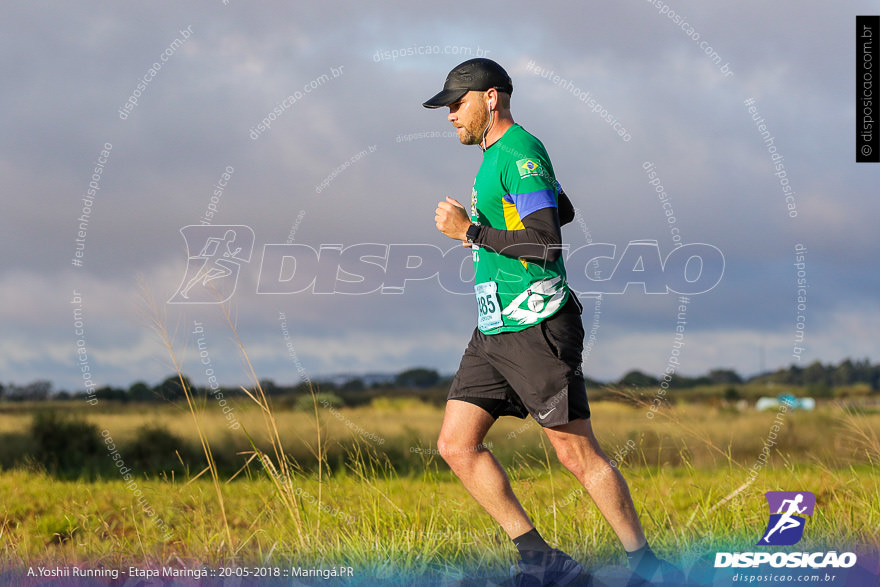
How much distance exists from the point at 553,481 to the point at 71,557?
10.3 ft

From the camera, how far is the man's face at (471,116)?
13.0ft

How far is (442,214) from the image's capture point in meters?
3.73

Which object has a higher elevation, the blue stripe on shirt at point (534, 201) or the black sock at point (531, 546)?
the blue stripe on shirt at point (534, 201)

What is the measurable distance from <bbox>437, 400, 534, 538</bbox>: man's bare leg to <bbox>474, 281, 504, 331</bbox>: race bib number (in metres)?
0.46

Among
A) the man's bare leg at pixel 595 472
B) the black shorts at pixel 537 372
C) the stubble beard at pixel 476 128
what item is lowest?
the man's bare leg at pixel 595 472

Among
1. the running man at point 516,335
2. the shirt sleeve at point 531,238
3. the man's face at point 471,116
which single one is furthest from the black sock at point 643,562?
the man's face at point 471,116

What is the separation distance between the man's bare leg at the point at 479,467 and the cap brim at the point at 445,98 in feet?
5.36

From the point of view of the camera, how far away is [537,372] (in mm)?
3719

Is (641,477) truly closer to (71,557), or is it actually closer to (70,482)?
(71,557)

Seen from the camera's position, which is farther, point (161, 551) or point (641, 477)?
point (641, 477)

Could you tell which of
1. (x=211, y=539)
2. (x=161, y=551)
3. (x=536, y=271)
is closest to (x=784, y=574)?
(x=536, y=271)

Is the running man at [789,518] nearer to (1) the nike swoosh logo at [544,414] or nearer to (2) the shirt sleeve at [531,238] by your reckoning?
(1) the nike swoosh logo at [544,414]

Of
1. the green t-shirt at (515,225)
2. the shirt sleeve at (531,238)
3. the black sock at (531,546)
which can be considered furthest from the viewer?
the black sock at (531,546)

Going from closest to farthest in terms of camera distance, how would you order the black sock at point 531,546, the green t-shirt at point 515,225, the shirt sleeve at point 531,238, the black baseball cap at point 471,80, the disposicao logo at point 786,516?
the shirt sleeve at point 531,238 → the green t-shirt at point 515,225 → the black sock at point 531,546 → the black baseball cap at point 471,80 → the disposicao logo at point 786,516
